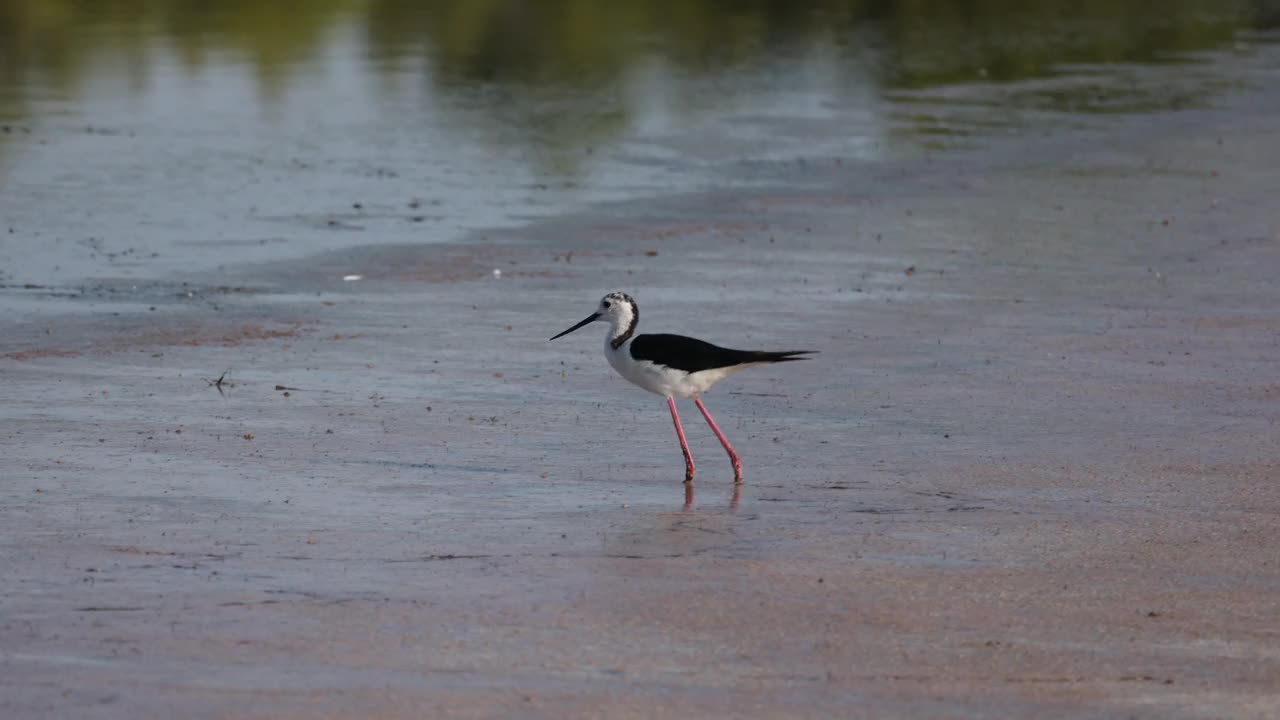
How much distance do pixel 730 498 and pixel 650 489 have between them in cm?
38

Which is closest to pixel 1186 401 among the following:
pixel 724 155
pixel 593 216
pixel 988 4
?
pixel 593 216

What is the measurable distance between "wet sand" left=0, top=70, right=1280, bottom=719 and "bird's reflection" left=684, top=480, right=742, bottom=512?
0.04 m

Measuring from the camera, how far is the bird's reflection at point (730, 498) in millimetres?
9273

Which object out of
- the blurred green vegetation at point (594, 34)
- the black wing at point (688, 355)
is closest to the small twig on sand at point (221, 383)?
the black wing at point (688, 355)

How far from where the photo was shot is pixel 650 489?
957 cm

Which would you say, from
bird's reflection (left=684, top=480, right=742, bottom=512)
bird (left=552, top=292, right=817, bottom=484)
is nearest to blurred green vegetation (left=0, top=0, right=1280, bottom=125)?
bird (left=552, top=292, right=817, bottom=484)

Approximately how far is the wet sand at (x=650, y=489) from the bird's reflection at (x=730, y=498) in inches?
1.5

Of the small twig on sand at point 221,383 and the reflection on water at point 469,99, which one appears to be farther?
the reflection on water at point 469,99

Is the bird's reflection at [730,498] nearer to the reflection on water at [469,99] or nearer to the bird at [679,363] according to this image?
the bird at [679,363]

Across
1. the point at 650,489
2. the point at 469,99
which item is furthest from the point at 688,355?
the point at 469,99

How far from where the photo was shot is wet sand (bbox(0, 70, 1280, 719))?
275 inches

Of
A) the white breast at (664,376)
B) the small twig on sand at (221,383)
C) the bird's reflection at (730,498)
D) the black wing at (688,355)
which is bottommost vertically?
the small twig on sand at (221,383)


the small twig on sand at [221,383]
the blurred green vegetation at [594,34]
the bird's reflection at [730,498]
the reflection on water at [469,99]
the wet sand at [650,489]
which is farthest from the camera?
the blurred green vegetation at [594,34]

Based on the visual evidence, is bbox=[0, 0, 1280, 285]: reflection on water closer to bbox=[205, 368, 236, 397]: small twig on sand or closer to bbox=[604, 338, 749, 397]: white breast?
bbox=[205, 368, 236, 397]: small twig on sand
